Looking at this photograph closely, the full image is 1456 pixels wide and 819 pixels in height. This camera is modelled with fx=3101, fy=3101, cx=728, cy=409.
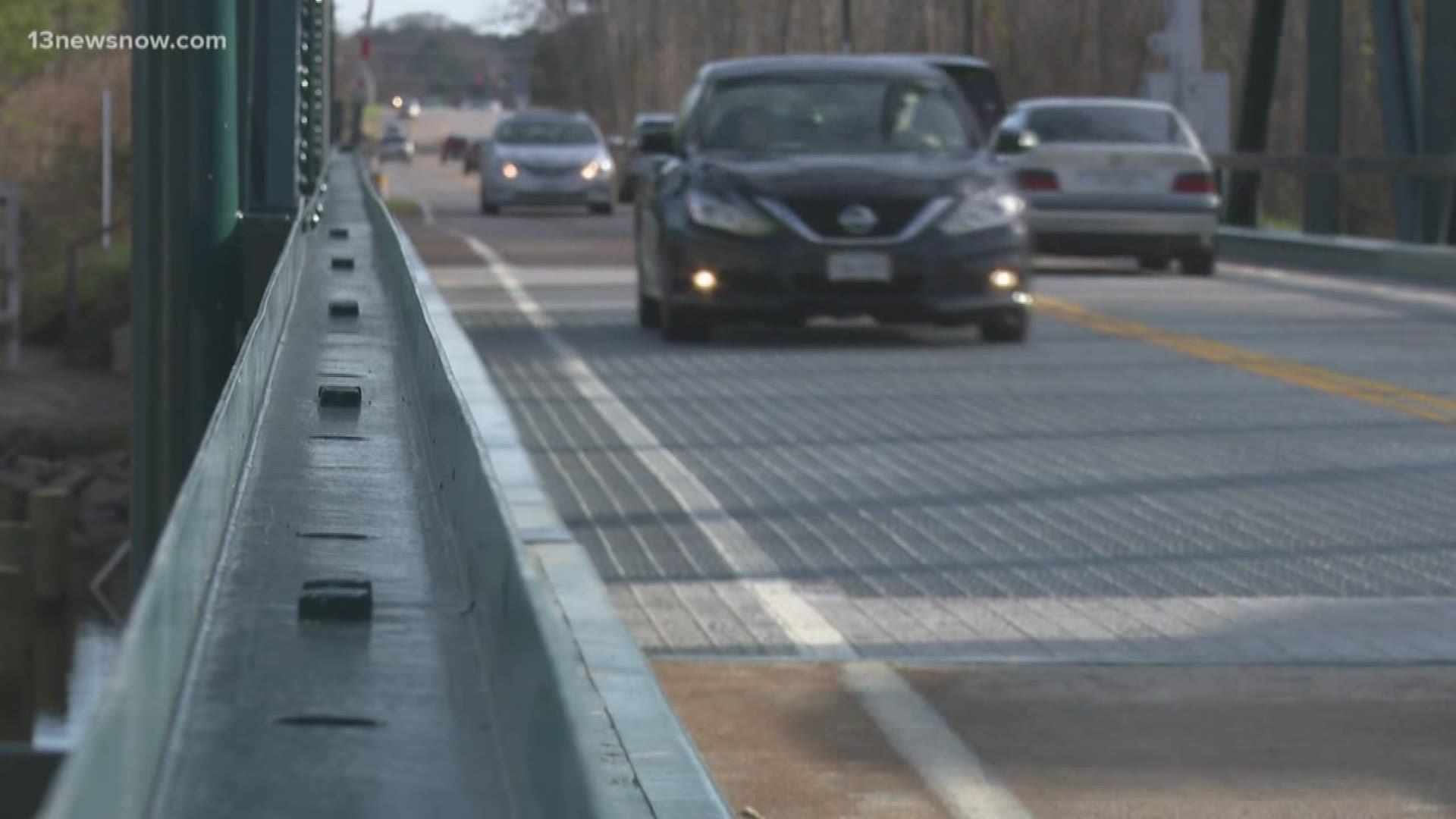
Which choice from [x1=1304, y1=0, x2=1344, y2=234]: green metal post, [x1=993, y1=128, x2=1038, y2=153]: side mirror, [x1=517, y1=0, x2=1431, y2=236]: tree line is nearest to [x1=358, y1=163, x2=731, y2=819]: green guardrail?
[x1=993, y1=128, x2=1038, y2=153]: side mirror

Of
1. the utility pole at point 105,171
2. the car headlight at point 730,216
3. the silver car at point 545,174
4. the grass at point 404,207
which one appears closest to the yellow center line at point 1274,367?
the car headlight at point 730,216

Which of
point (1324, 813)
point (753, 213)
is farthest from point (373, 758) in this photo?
point (753, 213)

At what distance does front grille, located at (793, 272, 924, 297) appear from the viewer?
17.0 m

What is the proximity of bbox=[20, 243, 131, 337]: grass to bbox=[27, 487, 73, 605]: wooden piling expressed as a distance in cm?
2033

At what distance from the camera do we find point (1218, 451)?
12312 mm

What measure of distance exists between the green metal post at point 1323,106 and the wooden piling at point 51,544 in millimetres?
21020

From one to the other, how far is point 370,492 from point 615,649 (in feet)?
1.33

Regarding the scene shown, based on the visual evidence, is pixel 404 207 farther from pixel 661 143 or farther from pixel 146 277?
pixel 146 277

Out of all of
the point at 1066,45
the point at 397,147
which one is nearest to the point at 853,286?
the point at 1066,45

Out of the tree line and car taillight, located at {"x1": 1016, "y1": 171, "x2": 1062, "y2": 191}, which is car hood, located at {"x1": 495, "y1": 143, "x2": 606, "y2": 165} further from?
car taillight, located at {"x1": 1016, "y1": 171, "x2": 1062, "y2": 191}

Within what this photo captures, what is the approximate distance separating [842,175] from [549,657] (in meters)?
14.7

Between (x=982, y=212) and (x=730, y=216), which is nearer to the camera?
(x=730, y=216)

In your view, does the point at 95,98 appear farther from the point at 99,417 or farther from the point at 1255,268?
the point at 1255,268

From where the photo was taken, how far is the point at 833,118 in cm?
1816
